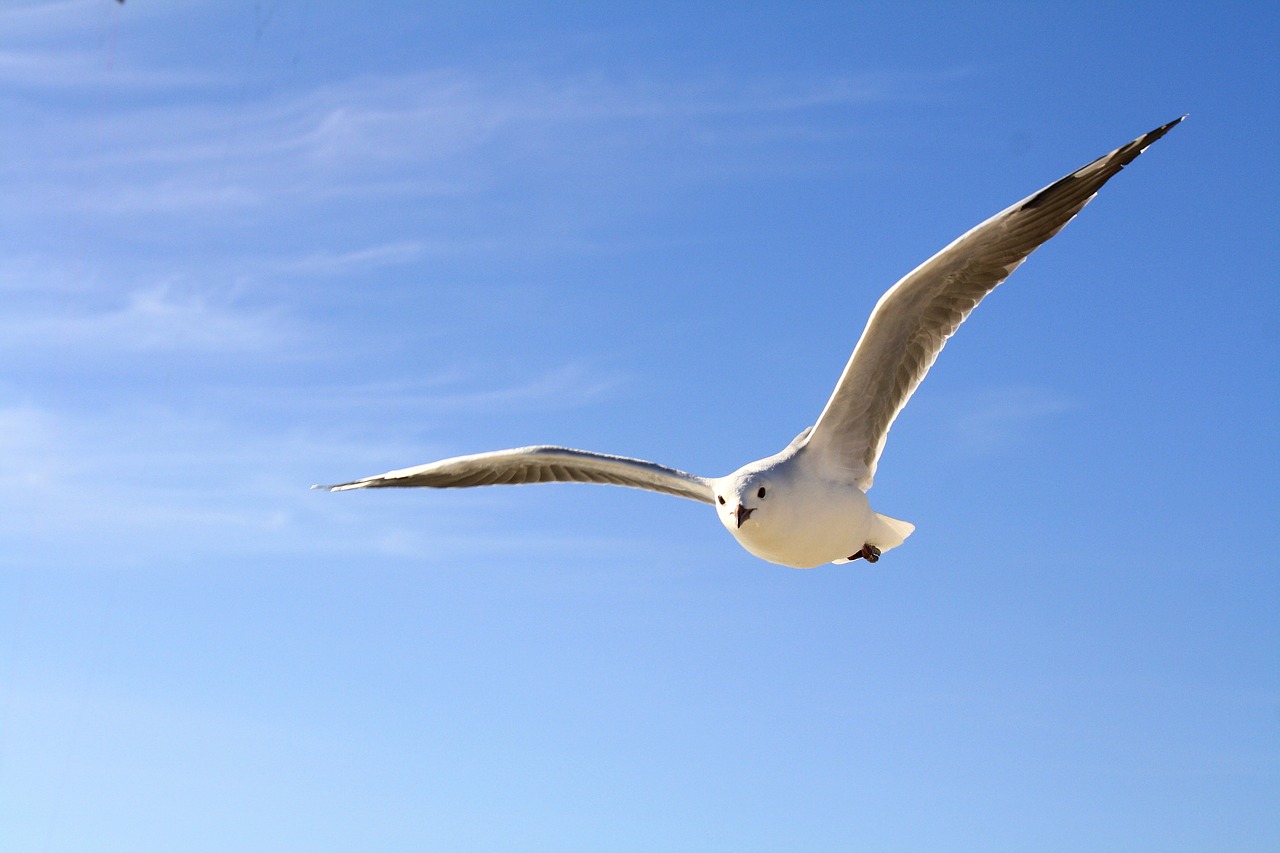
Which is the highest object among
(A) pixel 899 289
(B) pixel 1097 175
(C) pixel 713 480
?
(B) pixel 1097 175

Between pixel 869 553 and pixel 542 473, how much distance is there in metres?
3.88

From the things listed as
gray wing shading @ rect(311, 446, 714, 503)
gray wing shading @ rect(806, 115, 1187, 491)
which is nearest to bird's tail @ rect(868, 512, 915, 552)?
gray wing shading @ rect(806, 115, 1187, 491)

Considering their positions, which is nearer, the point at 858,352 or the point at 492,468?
the point at 858,352

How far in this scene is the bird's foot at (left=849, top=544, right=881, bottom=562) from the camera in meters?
13.7

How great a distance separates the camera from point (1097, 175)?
480 inches

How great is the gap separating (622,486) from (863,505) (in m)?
2.89

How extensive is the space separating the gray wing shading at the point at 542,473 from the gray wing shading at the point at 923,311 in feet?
4.98

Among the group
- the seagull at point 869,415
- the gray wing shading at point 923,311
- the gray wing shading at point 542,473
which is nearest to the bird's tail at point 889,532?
the seagull at point 869,415

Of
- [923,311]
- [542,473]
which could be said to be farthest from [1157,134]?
[542,473]

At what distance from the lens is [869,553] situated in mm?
13695

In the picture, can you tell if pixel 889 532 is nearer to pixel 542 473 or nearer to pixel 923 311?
pixel 923 311

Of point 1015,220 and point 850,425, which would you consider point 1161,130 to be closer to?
point 1015,220

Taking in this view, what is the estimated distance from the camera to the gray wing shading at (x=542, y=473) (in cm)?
1370

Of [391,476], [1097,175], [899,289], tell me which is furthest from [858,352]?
[391,476]
